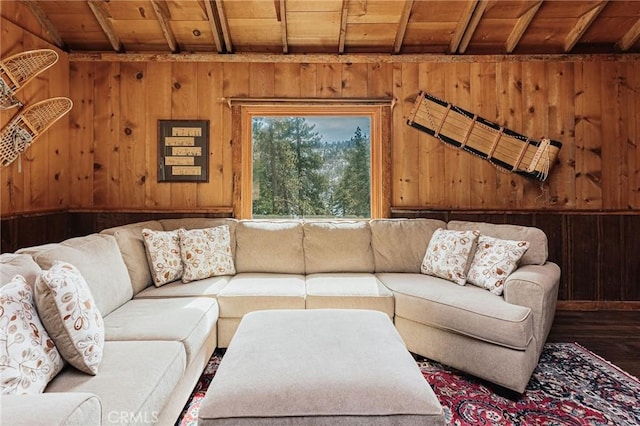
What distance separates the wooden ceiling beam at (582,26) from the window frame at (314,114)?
6.02 feet

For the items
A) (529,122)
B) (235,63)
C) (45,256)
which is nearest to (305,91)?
(235,63)

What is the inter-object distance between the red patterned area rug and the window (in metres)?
1.73

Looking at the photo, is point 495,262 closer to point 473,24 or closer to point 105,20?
point 473,24

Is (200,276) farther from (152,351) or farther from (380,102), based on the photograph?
(380,102)

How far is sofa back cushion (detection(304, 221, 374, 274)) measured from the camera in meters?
2.99

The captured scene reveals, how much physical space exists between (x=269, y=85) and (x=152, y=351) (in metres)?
2.79

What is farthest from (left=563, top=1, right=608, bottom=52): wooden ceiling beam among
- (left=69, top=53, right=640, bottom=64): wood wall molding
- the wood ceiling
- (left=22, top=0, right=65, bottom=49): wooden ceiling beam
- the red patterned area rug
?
(left=22, top=0, right=65, bottom=49): wooden ceiling beam

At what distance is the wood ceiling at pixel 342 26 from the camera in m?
3.10

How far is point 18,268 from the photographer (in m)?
1.43

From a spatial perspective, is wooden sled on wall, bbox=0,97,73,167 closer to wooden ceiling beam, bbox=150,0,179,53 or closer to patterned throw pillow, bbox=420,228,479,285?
wooden ceiling beam, bbox=150,0,179,53

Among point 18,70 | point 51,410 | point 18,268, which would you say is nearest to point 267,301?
point 18,268

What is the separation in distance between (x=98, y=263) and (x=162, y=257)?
0.64m

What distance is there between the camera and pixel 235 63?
138 inches

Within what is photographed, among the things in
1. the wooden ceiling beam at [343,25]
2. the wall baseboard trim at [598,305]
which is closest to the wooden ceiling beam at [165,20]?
the wooden ceiling beam at [343,25]
